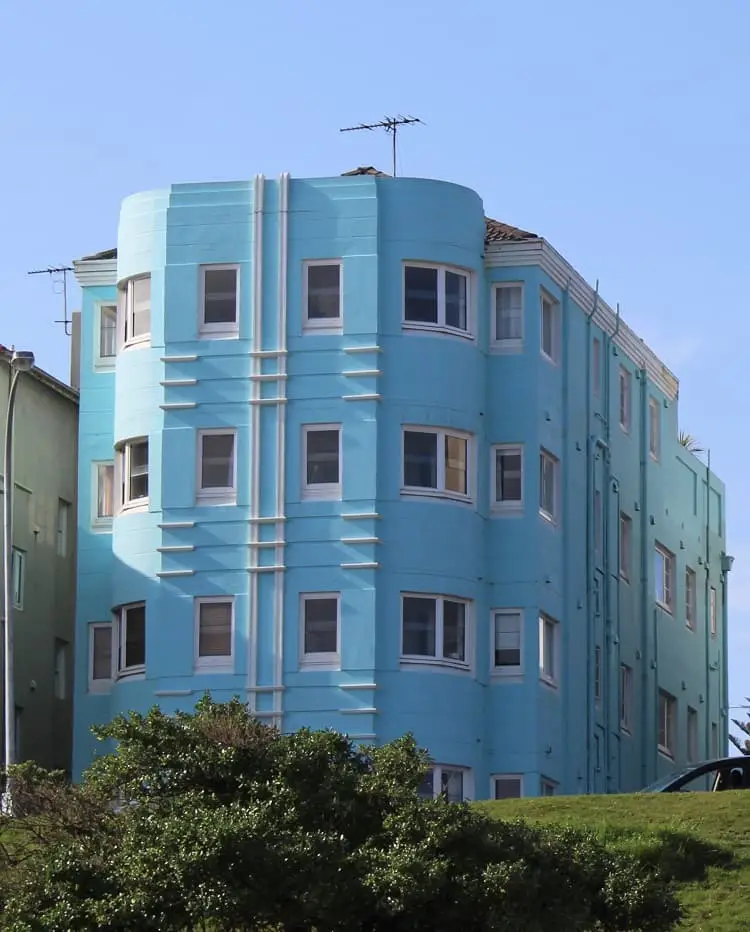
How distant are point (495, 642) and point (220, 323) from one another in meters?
8.92

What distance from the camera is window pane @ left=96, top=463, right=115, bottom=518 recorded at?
61219 millimetres

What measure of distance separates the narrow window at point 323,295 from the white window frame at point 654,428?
14.1 metres

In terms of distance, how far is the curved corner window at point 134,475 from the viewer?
5878 centimetres

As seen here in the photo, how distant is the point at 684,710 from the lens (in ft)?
232

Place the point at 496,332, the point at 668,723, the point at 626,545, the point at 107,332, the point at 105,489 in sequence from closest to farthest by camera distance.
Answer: the point at 496,332 → the point at 105,489 → the point at 107,332 → the point at 626,545 → the point at 668,723

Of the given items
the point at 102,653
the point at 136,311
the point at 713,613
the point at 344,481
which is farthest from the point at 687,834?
the point at 713,613

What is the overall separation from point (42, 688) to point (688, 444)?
25.7 meters

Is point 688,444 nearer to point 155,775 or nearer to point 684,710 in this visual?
point 684,710

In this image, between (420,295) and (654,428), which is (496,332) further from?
(654,428)

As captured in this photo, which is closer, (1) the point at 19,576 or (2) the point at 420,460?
→ (2) the point at 420,460

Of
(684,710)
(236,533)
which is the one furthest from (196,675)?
(684,710)

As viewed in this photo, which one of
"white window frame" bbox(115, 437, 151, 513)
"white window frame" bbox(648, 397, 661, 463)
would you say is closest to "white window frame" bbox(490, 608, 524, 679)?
"white window frame" bbox(115, 437, 151, 513)

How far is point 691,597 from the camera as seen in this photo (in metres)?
73.6

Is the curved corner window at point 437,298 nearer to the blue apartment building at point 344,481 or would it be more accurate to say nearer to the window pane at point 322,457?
the blue apartment building at point 344,481
